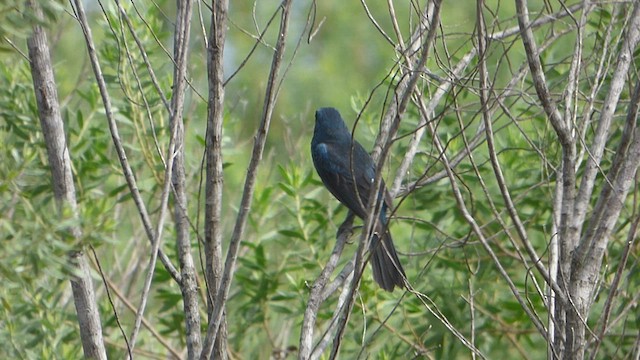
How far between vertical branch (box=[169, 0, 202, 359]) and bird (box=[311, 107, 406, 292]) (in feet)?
5.92

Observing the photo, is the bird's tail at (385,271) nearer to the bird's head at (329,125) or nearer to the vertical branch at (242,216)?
the bird's head at (329,125)

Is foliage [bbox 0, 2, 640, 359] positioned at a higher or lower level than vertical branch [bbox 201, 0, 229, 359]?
higher

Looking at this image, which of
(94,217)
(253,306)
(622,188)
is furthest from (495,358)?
(94,217)

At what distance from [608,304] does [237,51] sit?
11.6 m

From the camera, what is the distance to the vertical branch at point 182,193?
11.0 feet

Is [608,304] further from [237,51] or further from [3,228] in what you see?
[237,51]

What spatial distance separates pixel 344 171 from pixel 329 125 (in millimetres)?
654

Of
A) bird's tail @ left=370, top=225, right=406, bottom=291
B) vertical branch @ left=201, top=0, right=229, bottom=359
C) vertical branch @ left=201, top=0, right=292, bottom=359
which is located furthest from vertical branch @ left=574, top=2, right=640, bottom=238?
bird's tail @ left=370, top=225, right=406, bottom=291

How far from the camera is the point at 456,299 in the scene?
5.82m

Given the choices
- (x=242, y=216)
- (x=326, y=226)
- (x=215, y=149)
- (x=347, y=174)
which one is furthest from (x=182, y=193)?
(x=347, y=174)

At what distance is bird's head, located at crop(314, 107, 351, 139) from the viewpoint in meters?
7.09

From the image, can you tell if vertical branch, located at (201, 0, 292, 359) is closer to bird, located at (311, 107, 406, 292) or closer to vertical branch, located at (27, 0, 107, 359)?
vertical branch, located at (27, 0, 107, 359)

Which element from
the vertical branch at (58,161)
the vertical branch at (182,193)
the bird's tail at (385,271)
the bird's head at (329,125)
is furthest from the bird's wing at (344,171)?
the vertical branch at (58,161)

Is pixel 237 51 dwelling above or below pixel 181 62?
above
